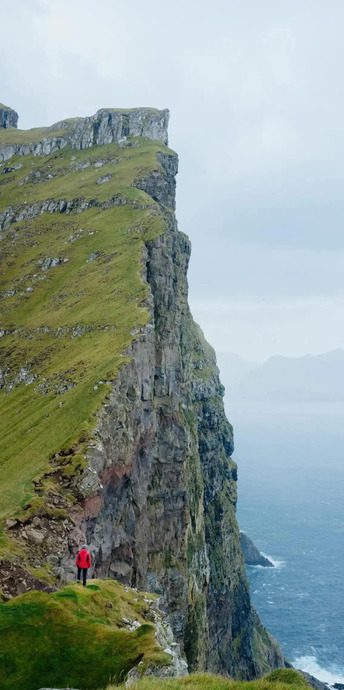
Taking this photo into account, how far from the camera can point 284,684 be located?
18406 mm

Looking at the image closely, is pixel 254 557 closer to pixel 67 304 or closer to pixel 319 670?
pixel 319 670

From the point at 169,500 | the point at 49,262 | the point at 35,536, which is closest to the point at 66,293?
the point at 49,262

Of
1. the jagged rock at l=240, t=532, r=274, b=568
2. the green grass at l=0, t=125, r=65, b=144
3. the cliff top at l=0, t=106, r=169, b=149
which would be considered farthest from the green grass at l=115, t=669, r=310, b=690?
the jagged rock at l=240, t=532, r=274, b=568

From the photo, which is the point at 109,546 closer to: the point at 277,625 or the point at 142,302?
the point at 142,302

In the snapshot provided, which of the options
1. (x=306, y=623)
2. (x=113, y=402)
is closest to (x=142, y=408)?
(x=113, y=402)

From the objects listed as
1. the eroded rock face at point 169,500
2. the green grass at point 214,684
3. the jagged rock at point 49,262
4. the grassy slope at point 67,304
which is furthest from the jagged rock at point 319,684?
the green grass at point 214,684

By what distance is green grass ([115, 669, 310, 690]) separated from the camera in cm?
1728

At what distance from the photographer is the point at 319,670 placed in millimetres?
115125

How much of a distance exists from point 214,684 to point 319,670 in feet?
397

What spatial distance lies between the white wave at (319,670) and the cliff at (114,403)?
669 cm

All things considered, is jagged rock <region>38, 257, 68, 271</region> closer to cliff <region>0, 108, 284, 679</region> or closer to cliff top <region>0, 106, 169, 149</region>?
cliff <region>0, 108, 284, 679</region>

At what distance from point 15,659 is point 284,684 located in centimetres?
1074

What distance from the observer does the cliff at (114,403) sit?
4094cm

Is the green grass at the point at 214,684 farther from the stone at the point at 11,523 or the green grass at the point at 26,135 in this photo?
the green grass at the point at 26,135
